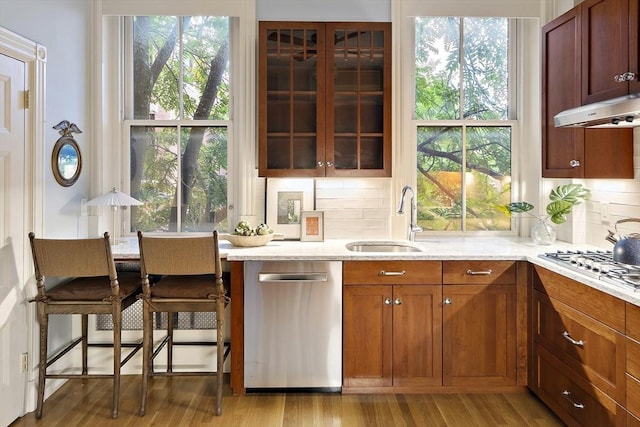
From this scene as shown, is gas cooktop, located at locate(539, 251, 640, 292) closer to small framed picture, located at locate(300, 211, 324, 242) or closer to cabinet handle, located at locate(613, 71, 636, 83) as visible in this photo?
cabinet handle, located at locate(613, 71, 636, 83)

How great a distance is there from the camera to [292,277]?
9.77 ft

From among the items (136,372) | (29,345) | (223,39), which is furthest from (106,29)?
(136,372)

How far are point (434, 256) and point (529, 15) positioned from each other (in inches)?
78.7

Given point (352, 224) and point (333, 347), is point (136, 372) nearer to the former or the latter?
point (333, 347)

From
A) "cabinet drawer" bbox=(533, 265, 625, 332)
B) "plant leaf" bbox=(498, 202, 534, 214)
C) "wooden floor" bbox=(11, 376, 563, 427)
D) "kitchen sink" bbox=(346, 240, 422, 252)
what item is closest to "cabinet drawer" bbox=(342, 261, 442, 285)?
"kitchen sink" bbox=(346, 240, 422, 252)

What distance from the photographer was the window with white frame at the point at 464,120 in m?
3.76

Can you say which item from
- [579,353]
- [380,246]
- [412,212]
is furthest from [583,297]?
[380,246]

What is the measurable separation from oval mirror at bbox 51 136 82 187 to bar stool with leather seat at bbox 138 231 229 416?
76cm

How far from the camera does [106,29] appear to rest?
11.8 ft

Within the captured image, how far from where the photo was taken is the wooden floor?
269 centimetres

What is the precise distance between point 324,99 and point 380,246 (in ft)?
3.61

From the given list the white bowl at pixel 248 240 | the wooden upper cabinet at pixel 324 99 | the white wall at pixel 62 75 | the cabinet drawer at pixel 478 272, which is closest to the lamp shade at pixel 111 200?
the white wall at pixel 62 75

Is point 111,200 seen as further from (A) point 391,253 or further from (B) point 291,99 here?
(A) point 391,253

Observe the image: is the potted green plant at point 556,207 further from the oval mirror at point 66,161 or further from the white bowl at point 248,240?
the oval mirror at point 66,161
